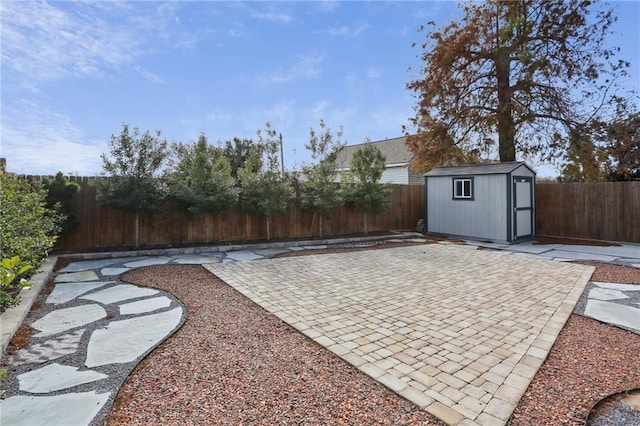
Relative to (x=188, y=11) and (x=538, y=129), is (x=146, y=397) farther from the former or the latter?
(x=538, y=129)

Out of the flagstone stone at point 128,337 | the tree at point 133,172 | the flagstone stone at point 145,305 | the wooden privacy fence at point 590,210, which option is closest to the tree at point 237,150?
the tree at point 133,172

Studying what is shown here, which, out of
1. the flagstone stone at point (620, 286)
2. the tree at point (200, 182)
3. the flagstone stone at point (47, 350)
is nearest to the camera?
the flagstone stone at point (47, 350)

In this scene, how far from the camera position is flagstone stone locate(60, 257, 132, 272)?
6.08 m

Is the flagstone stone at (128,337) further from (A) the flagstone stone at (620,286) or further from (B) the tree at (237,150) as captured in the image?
(B) the tree at (237,150)

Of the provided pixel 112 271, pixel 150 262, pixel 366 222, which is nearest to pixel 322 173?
pixel 366 222

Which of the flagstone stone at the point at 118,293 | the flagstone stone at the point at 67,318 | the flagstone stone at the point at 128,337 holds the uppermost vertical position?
the flagstone stone at the point at 118,293

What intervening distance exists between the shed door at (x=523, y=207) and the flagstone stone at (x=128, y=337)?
9450 millimetres

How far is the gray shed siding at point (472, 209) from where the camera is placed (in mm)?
9625

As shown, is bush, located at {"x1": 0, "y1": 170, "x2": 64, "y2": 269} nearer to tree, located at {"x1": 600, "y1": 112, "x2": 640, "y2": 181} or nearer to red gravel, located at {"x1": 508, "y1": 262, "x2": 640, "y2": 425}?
red gravel, located at {"x1": 508, "y1": 262, "x2": 640, "y2": 425}

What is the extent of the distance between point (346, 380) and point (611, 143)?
13.4m

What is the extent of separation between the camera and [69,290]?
4.71 meters

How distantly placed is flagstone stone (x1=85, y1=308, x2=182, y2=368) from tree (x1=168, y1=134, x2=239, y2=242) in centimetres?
454

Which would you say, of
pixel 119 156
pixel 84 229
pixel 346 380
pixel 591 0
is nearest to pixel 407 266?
pixel 346 380

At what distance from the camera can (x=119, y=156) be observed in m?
7.30
